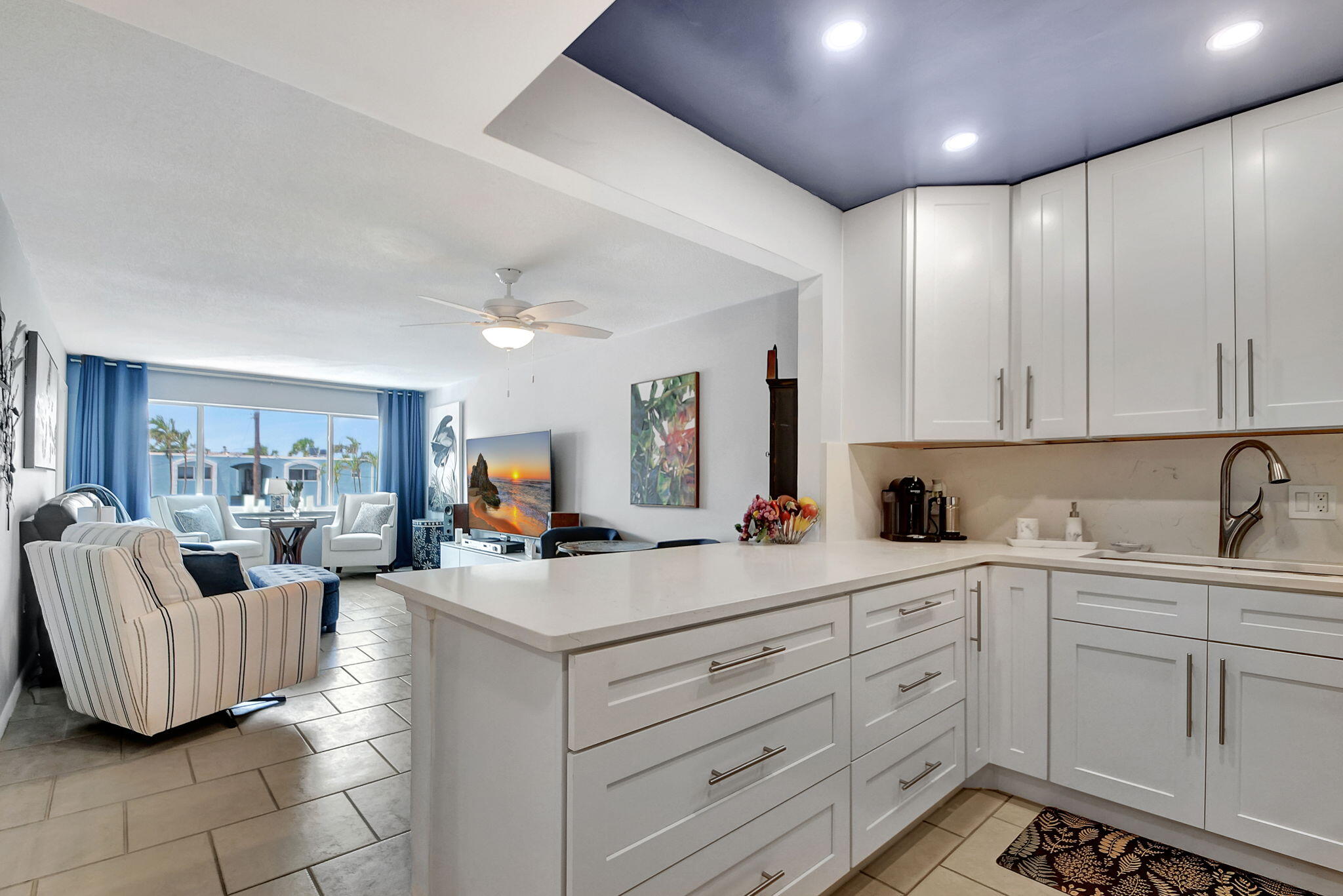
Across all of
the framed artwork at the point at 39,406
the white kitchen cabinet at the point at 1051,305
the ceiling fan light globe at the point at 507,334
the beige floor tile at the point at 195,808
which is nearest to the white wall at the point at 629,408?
the ceiling fan light globe at the point at 507,334

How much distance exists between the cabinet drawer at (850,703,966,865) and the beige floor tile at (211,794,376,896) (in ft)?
4.70

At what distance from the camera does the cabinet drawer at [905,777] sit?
1.67m

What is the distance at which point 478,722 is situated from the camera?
131 cm

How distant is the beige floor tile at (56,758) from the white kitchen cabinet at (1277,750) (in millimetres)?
3830

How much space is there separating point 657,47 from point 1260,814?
2670 millimetres

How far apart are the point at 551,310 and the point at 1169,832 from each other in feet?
10.6

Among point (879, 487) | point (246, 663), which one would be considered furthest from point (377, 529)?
point (879, 487)

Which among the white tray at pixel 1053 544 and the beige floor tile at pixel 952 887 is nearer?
the beige floor tile at pixel 952 887

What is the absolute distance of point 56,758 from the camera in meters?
2.54

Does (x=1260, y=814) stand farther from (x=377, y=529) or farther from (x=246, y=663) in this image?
(x=377, y=529)

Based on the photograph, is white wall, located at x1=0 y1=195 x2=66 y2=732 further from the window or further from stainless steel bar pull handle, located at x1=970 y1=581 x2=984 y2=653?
stainless steel bar pull handle, located at x1=970 y1=581 x2=984 y2=653

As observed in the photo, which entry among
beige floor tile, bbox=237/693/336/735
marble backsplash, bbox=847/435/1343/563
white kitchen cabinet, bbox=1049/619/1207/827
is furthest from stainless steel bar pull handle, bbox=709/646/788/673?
beige floor tile, bbox=237/693/336/735

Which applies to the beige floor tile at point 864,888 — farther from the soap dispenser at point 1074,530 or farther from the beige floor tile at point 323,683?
the beige floor tile at point 323,683

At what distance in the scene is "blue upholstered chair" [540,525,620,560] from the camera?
15.5ft
